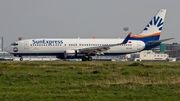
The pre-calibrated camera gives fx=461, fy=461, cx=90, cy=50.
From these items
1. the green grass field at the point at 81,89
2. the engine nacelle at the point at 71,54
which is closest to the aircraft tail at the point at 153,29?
the engine nacelle at the point at 71,54

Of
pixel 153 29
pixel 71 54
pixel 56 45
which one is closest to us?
pixel 71 54

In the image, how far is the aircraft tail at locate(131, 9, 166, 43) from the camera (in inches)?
3177

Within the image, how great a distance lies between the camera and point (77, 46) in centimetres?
7688

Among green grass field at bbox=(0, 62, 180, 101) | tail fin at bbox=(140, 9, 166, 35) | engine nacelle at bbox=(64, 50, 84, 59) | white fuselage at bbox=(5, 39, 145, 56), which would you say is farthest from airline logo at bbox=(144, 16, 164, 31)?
green grass field at bbox=(0, 62, 180, 101)

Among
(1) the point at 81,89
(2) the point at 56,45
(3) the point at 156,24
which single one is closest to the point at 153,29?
(3) the point at 156,24

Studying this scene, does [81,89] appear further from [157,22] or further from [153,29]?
[157,22]

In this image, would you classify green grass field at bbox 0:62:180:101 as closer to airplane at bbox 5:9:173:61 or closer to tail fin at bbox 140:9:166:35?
airplane at bbox 5:9:173:61

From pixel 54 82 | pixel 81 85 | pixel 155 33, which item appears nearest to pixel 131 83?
pixel 81 85

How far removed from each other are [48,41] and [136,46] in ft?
49.5

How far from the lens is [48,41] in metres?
75.8

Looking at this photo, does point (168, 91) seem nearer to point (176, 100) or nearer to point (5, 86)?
point (176, 100)

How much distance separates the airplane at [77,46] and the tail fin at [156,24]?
80.7 inches

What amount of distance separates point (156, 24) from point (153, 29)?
1243 millimetres

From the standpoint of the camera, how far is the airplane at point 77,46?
7575 cm
